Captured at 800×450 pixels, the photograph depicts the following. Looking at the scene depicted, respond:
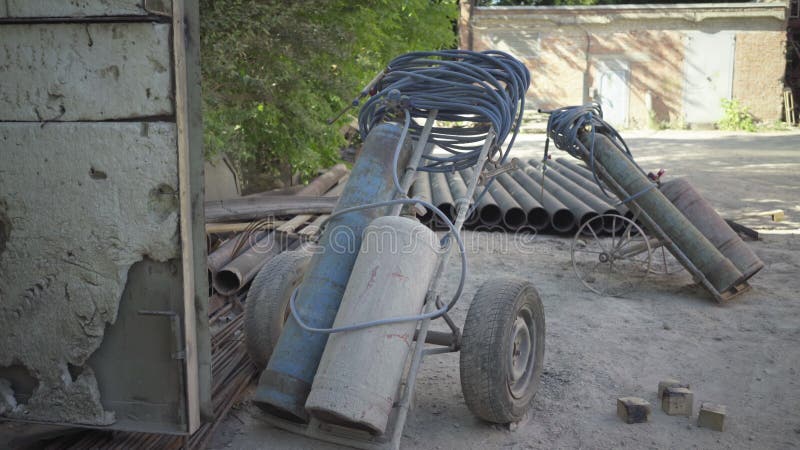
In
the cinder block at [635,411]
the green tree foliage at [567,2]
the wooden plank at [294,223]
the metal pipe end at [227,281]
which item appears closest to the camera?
the cinder block at [635,411]

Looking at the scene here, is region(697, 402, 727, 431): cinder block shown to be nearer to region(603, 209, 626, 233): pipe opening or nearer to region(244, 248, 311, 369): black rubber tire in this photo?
region(244, 248, 311, 369): black rubber tire

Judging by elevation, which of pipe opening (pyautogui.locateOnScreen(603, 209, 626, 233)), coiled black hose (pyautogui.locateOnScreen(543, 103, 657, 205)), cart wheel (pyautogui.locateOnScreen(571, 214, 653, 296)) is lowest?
cart wheel (pyautogui.locateOnScreen(571, 214, 653, 296))

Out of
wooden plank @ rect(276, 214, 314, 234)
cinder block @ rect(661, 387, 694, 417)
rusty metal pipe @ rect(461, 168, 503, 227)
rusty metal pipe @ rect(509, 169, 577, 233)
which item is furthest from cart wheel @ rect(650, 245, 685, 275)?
wooden plank @ rect(276, 214, 314, 234)

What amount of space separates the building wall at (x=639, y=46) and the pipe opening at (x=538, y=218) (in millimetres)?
18122

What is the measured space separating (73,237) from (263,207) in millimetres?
4969

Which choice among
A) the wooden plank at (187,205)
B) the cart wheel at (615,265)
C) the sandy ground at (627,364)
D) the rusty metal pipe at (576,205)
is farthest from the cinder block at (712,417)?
the rusty metal pipe at (576,205)

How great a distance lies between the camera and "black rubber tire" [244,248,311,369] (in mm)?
4043

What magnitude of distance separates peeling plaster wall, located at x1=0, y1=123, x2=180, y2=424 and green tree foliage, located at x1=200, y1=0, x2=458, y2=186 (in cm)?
434

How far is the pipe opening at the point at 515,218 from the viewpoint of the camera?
8.88m

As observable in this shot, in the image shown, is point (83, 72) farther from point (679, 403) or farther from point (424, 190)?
point (424, 190)

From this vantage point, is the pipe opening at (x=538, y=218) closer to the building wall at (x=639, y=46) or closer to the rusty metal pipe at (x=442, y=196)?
the rusty metal pipe at (x=442, y=196)

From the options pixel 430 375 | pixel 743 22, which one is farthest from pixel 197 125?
pixel 743 22

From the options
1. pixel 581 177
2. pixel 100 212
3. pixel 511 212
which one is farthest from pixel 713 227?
pixel 100 212

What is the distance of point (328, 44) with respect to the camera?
837 centimetres
